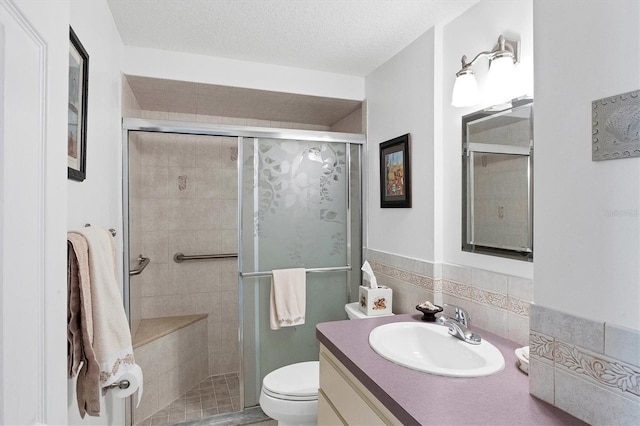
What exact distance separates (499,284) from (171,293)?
2436mm

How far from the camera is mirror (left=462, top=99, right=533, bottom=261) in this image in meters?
→ 1.33

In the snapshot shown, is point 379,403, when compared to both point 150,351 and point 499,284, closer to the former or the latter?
point 499,284

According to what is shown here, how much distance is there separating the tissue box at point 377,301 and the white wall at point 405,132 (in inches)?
10.3

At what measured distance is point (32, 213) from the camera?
1.85ft

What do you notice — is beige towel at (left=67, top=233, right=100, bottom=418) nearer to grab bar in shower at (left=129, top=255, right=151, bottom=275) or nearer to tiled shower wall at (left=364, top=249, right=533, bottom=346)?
tiled shower wall at (left=364, top=249, right=533, bottom=346)

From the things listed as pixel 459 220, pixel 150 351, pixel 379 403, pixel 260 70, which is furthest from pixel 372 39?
pixel 150 351

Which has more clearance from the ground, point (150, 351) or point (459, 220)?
point (459, 220)

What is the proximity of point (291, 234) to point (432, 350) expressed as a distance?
114cm

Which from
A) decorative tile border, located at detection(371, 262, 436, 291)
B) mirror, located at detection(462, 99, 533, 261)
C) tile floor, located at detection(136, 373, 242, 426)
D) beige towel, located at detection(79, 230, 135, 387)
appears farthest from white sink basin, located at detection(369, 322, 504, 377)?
tile floor, located at detection(136, 373, 242, 426)

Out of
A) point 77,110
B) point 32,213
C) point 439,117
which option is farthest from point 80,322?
point 439,117

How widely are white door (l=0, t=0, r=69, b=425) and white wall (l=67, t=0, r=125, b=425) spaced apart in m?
0.53

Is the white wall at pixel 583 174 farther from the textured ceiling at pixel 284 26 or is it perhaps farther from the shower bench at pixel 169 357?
the shower bench at pixel 169 357

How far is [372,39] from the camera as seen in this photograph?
1.92 m

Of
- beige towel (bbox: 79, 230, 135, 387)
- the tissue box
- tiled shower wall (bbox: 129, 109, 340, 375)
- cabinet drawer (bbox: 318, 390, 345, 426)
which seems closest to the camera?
beige towel (bbox: 79, 230, 135, 387)
